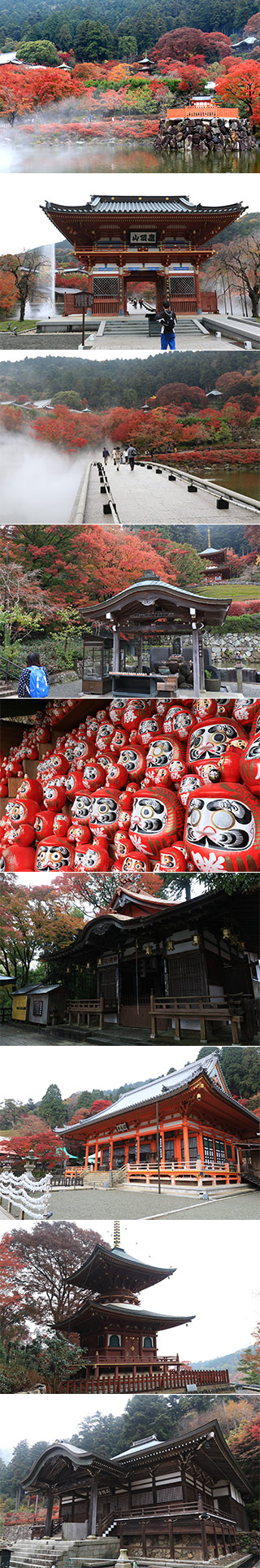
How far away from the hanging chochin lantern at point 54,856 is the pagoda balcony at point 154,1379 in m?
2.16

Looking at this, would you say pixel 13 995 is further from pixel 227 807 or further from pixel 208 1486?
pixel 208 1486

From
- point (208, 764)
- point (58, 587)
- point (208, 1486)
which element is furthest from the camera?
point (58, 587)

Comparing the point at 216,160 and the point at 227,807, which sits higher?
the point at 216,160

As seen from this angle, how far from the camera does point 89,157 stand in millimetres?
4707

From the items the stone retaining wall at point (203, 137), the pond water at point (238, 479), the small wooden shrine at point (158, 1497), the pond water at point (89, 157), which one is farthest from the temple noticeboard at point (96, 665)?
the small wooden shrine at point (158, 1497)

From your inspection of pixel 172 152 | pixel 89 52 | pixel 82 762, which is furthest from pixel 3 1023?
pixel 89 52

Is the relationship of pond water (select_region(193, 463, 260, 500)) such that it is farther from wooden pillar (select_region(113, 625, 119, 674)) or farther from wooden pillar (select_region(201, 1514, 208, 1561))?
wooden pillar (select_region(201, 1514, 208, 1561))

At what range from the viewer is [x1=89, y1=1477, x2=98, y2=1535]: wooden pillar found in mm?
3992

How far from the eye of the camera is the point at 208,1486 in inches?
154

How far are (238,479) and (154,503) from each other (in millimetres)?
410

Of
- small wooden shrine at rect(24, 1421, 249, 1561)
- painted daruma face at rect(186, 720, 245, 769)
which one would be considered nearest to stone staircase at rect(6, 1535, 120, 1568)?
small wooden shrine at rect(24, 1421, 249, 1561)

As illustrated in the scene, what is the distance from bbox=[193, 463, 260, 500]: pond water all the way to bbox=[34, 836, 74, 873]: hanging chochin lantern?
73.5 inches

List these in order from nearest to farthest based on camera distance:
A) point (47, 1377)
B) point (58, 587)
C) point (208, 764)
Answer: point (47, 1377), point (208, 764), point (58, 587)

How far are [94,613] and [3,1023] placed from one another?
1.99 m
